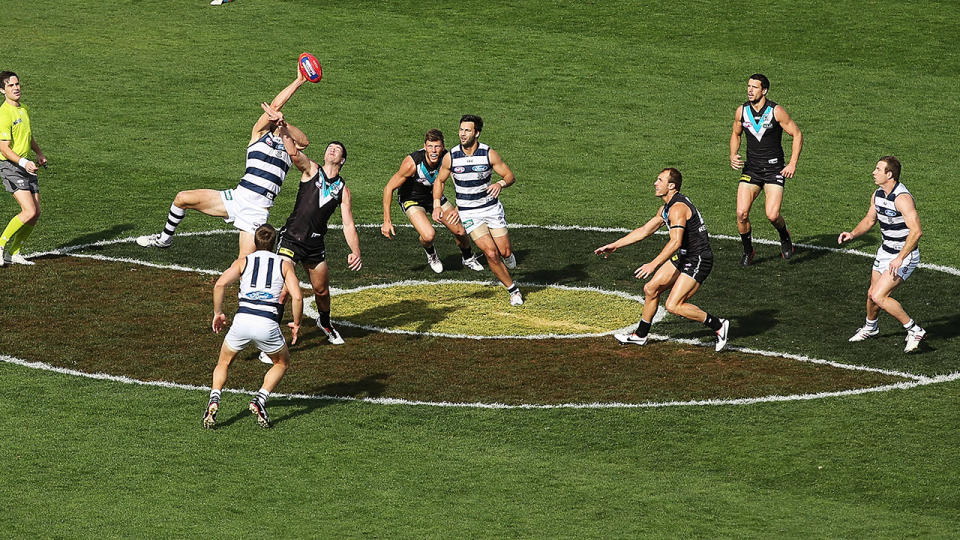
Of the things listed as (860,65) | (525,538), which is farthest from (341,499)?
(860,65)

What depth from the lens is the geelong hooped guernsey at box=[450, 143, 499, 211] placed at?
19.5m

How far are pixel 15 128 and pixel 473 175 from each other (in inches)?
259

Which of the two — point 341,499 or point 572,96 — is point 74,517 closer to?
point 341,499

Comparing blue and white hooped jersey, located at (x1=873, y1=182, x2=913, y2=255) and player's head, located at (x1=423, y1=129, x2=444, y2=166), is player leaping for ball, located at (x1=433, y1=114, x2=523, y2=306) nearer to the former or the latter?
player's head, located at (x1=423, y1=129, x2=444, y2=166)

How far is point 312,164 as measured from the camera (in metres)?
17.1

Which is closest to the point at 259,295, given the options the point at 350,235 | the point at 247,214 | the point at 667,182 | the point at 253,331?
the point at 253,331

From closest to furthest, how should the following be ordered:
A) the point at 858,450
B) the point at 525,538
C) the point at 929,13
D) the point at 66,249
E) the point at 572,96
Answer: the point at 525,538, the point at 858,450, the point at 66,249, the point at 572,96, the point at 929,13

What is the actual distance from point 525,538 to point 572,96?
2304cm

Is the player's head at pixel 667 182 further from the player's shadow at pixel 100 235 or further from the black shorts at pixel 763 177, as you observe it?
the player's shadow at pixel 100 235

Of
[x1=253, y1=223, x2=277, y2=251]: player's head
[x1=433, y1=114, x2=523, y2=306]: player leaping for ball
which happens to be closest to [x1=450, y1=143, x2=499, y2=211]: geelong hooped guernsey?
[x1=433, y1=114, x2=523, y2=306]: player leaping for ball

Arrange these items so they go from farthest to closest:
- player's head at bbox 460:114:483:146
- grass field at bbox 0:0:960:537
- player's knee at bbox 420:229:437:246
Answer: player's knee at bbox 420:229:437:246
player's head at bbox 460:114:483:146
grass field at bbox 0:0:960:537

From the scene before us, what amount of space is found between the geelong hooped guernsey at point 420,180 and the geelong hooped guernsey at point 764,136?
471cm

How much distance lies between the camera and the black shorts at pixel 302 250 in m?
16.8

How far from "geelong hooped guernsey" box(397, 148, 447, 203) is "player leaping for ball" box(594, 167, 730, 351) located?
4863 mm
